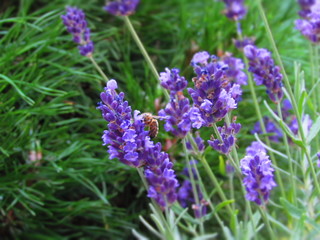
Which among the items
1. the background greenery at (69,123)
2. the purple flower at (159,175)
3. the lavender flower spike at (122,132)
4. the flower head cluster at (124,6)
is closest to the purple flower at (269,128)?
the background greenery at (69,123)

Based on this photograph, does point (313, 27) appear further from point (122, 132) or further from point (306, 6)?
point (122, 132)

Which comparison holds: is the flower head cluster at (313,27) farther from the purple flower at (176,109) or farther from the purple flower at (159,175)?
→ the purple flower at (159,175)

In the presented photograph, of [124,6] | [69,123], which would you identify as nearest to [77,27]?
[124,6]

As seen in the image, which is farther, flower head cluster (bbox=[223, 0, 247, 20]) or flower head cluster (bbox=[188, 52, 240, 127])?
flower head cluster (bbox=[223, 0, 247, 20])

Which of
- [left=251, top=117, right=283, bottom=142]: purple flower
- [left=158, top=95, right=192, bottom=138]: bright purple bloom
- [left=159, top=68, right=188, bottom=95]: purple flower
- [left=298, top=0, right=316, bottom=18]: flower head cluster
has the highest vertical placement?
[left=298, top=0, right=316, bottom=18]: flower head cluster

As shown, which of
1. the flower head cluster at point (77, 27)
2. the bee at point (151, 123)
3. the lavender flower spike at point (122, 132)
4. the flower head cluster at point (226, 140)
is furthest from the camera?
the flower head cluster at point (77, 27)

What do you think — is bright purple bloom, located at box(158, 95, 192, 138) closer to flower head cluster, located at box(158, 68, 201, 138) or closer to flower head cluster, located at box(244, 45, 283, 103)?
flower head cluster, located at box(158, 68, 201, 138)

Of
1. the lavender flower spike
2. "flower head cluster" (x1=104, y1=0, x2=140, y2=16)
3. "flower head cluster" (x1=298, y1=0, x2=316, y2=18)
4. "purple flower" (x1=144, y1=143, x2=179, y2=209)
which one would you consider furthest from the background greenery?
the lavender flower spike
